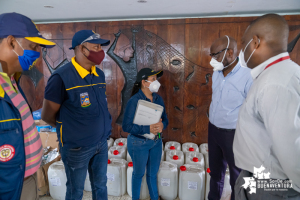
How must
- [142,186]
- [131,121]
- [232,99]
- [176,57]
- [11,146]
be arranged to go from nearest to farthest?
[11,146] < [232,99] < [131,121] < [142,186] < [176,57]

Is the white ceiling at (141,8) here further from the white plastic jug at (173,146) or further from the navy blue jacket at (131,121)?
the white plastic jug at (173,146)

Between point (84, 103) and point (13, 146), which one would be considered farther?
point (84, 103)

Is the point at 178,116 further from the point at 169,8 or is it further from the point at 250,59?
the point at 250,59

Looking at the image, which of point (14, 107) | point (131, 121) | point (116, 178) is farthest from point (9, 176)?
point (116, 178)

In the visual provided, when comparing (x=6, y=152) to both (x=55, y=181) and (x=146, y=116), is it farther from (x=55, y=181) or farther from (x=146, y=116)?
(x=55, y=181)

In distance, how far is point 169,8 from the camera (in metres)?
2.06

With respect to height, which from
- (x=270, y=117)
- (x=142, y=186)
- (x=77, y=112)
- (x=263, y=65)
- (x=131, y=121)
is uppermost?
(x=263, y=65)

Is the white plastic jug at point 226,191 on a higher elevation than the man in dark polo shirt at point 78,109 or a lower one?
lower

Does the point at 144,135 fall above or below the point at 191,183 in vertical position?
above

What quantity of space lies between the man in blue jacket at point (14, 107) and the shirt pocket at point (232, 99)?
1.29 m

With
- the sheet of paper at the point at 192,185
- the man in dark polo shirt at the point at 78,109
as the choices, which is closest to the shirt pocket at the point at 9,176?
the man in dark polo shirt at the point at 78,109

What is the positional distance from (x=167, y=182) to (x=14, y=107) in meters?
1.49

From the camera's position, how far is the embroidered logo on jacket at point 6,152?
76cm

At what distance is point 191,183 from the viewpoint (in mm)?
1750
